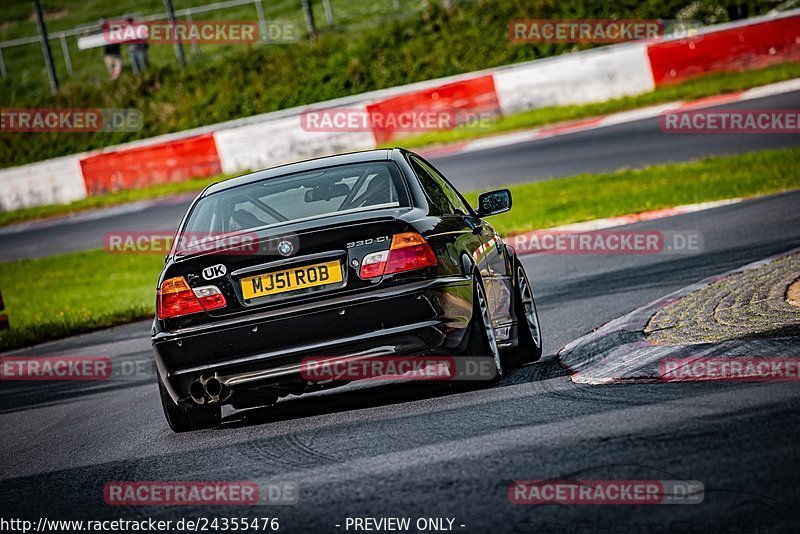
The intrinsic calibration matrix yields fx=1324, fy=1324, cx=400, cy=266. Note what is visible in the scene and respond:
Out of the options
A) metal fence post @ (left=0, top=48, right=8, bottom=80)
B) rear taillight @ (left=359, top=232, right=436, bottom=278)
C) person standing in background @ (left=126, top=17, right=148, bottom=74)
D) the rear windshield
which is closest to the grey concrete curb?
rear taillight @ (left=359, top=232, right=436, bottom=278)

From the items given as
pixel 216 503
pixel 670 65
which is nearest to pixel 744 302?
pixel 216 503

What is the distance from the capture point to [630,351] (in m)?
7.49

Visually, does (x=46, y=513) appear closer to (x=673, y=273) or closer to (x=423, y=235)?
(x=423, y=235)

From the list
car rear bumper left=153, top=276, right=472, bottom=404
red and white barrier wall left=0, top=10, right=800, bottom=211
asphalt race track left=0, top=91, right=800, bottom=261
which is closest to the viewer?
car rear bumper left=153, top=276, right=472, bottom=404

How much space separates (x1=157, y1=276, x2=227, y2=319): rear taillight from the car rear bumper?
0.34ft

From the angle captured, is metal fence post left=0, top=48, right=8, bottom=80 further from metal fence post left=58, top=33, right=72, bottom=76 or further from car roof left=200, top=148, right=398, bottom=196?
car roof left=200, top=148, right=398, bottom=196

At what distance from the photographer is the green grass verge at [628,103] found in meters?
23.2

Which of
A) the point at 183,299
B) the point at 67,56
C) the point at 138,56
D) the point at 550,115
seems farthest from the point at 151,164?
the point at 183,299

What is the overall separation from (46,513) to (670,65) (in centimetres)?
2036

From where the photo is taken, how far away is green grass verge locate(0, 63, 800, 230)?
23266mm

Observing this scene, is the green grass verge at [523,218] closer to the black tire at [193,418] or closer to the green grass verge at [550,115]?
the green grass verge at [550,115]

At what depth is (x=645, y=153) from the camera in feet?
65.5

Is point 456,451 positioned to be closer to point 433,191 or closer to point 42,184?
point 433,191

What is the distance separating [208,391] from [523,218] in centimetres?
1118
